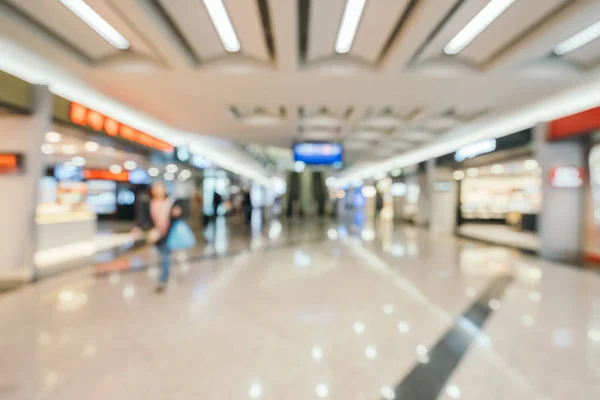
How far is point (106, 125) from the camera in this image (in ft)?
26.0

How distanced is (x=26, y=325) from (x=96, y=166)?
15228mm

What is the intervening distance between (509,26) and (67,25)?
6.35 metres

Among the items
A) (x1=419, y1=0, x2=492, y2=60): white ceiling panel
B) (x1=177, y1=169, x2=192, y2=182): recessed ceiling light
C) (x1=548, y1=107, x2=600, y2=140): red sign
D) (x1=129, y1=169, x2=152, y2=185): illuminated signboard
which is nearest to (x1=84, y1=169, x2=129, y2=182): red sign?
(x1=129, y1=169, x2=152, y2=185): illuminated signboard

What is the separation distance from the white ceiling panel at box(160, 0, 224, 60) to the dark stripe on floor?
4.85 metres

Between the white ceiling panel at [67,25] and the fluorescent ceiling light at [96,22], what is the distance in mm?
69

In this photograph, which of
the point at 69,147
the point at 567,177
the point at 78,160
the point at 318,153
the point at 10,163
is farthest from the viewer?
the point at 78,160

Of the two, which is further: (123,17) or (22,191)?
→ (22,191)

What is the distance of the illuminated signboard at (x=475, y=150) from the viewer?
1086 cm

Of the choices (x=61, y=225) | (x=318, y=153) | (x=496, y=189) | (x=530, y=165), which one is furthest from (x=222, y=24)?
(x=496, y=189)

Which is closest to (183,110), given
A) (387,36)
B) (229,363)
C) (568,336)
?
(387,36)

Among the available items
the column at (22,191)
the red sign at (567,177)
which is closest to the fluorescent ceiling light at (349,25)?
the column at (22,191)

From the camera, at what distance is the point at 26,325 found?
12.3ft

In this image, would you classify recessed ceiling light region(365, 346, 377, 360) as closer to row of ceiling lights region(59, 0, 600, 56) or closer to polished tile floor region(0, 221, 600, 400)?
polished tile floor region(0, 221, 600, 400)

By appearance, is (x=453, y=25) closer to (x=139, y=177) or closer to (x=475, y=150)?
(x=475, y=150)
